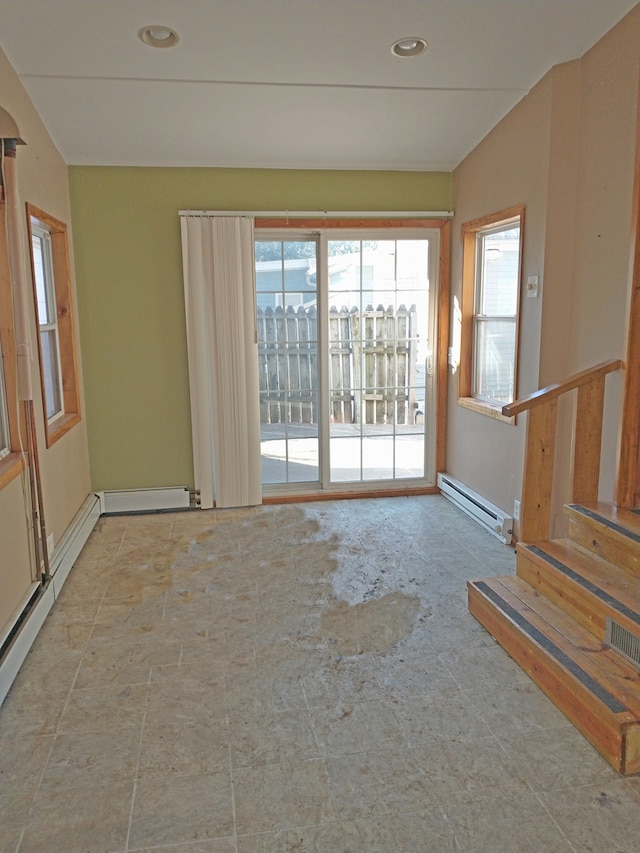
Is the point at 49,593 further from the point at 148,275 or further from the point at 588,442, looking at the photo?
the point at 588,442

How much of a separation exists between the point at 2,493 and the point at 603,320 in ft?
9.74

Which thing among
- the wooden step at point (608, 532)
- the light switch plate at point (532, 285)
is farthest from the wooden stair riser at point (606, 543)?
the light switch plate at point (532, 285)

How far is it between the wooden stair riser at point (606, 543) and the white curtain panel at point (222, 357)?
2.44 meters

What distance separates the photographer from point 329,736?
2209 mm

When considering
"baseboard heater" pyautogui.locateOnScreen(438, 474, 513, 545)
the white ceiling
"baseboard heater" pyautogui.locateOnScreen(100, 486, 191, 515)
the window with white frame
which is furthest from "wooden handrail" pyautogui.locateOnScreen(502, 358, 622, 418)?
the window with white frame

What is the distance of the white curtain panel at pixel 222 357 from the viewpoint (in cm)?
439

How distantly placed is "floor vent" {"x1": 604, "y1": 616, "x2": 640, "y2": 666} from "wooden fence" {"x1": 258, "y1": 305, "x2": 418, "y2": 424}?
9.10ft

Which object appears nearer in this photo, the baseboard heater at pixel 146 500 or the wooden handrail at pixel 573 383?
the wooden handrail at pixel 573 383

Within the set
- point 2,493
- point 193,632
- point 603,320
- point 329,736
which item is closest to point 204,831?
point 329,736

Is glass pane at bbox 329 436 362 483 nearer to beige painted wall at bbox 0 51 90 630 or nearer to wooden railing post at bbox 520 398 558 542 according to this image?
beige painted wall at bbox 0 51 90 630

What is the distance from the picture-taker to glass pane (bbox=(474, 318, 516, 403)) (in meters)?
4.11

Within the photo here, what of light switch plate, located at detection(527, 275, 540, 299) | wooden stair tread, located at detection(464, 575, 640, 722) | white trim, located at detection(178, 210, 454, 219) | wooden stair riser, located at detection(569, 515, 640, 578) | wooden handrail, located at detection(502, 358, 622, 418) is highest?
white trim, located at detection(178, 210, 454, 219)

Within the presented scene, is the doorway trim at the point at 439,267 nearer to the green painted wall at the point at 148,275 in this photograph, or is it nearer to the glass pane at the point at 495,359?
the green painted wall at the point at 148,275

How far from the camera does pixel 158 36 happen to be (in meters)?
2.92
